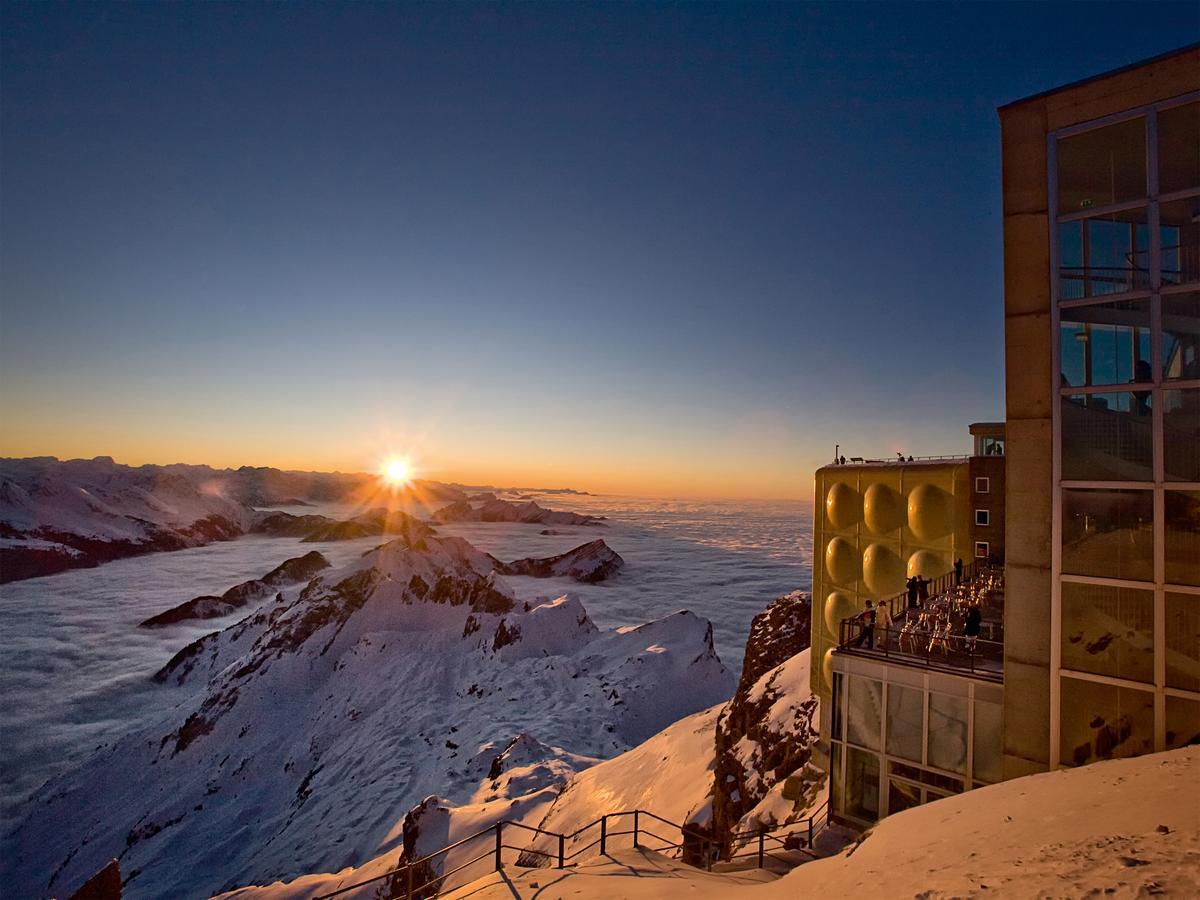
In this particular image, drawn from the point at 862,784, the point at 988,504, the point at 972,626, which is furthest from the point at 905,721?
the point at 988,504

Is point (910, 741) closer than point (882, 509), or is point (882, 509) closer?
point (910, 741)

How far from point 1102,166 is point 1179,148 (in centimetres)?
89

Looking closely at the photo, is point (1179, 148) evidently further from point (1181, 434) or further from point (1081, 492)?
point (1081, 492)

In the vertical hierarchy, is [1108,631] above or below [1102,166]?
below

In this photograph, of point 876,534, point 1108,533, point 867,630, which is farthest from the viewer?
point 876,534

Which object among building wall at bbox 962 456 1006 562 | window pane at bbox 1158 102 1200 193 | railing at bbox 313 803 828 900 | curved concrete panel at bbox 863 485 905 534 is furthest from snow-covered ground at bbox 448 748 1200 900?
window pane at bbox 1158 102 1200 193

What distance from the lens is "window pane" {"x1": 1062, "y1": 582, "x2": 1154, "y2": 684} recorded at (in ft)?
27.6

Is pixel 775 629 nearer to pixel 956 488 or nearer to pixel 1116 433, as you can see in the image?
pixel 956 488

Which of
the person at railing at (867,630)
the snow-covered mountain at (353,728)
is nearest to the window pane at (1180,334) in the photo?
the person at railing at (867,630)

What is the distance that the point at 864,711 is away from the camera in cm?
1024

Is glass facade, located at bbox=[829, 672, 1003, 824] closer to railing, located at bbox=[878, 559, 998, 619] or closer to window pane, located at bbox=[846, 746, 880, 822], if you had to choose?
window pane, located at bbox=[846, 746, 880, 822]

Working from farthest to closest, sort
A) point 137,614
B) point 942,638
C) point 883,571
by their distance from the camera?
point 137,614, point 883,571, point 942,638

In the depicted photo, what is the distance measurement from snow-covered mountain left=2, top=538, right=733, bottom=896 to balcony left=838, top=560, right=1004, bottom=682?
1996 cm

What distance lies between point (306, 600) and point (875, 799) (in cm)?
5175
